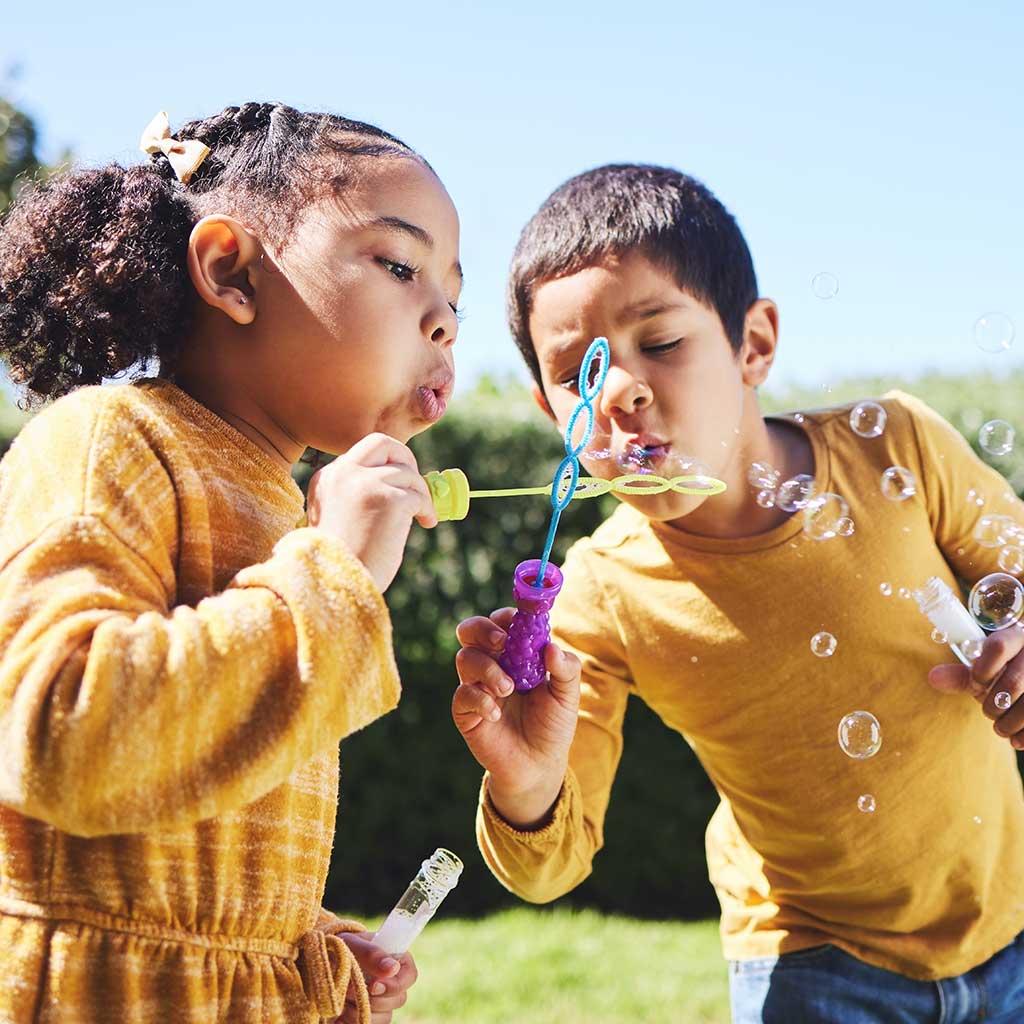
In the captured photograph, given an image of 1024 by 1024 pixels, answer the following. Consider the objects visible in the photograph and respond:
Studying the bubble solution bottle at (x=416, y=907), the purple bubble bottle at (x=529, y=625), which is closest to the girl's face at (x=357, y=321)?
the purple bubble bottle at (x=529, y=625)

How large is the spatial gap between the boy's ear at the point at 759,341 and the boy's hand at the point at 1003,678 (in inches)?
28.6

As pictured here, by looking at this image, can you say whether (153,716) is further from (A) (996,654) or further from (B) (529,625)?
(A) (996,654)

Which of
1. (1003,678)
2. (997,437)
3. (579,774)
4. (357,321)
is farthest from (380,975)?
(997,437)

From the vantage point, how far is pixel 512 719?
6.57 feet

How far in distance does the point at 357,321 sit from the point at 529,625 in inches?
20.1

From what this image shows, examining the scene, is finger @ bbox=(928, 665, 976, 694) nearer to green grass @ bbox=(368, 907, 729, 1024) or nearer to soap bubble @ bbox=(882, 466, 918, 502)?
soap bubble @ bbox=(882, 466, 918, 502)

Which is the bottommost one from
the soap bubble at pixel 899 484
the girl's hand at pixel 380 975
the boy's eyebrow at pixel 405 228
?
the girl's hand at pixel 380 975

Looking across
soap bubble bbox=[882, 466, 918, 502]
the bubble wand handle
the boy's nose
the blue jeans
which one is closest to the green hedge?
soap bubble bbox=[882, 466, 918, 502]

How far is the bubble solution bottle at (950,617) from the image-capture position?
2211 millimetres

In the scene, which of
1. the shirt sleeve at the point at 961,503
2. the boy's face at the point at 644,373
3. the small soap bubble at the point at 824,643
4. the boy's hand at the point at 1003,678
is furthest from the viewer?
the shirt sleeve at the point at 961,503

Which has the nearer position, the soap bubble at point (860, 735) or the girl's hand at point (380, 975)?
the girl's hand at point (380, 975)

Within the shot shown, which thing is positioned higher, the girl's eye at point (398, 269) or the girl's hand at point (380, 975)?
the girl's eye at point (398, 269)

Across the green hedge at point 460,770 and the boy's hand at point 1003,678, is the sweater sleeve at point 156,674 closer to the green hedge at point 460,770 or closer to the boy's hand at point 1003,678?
the boy's hand at point 1003,678

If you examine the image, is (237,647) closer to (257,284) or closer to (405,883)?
(257,284)
